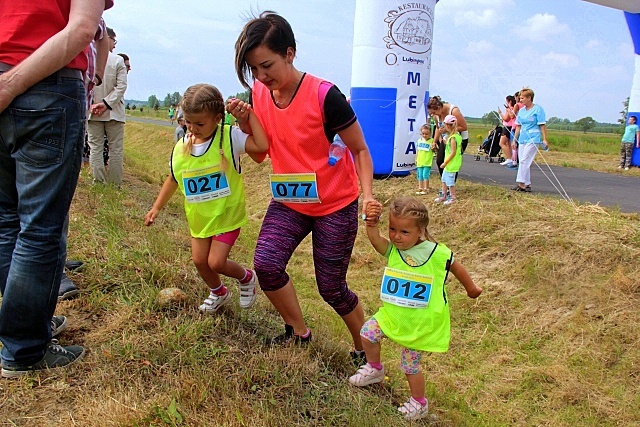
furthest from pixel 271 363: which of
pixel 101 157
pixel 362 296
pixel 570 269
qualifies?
pixel 101 157

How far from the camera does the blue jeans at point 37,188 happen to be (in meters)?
2.11

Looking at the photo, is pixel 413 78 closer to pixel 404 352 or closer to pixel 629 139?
pixel 404 352

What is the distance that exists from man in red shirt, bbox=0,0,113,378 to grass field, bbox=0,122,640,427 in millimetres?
295

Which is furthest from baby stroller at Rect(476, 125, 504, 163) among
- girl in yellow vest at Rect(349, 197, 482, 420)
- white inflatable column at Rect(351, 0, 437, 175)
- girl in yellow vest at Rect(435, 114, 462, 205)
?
girl in yellow vest at Rect(349, 197, 482, 420)

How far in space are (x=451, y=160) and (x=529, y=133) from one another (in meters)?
1.81

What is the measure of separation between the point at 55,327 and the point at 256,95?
1601 millimetres

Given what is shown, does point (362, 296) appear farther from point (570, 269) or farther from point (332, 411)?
point (332, 411)

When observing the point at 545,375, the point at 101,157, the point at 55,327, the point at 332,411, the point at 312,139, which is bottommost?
the point at 545,375

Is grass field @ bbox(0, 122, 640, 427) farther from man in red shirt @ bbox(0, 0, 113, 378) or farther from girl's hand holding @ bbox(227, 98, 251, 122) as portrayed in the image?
girl's hand holding @ bbox(227, 98, 251, 122)

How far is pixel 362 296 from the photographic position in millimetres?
5750

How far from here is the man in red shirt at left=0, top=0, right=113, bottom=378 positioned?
205cm

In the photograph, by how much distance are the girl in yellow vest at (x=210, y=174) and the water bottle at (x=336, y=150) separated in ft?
1.17

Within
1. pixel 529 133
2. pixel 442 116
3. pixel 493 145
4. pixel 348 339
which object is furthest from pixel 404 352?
pixel 493 145

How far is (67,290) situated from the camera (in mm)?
3092
